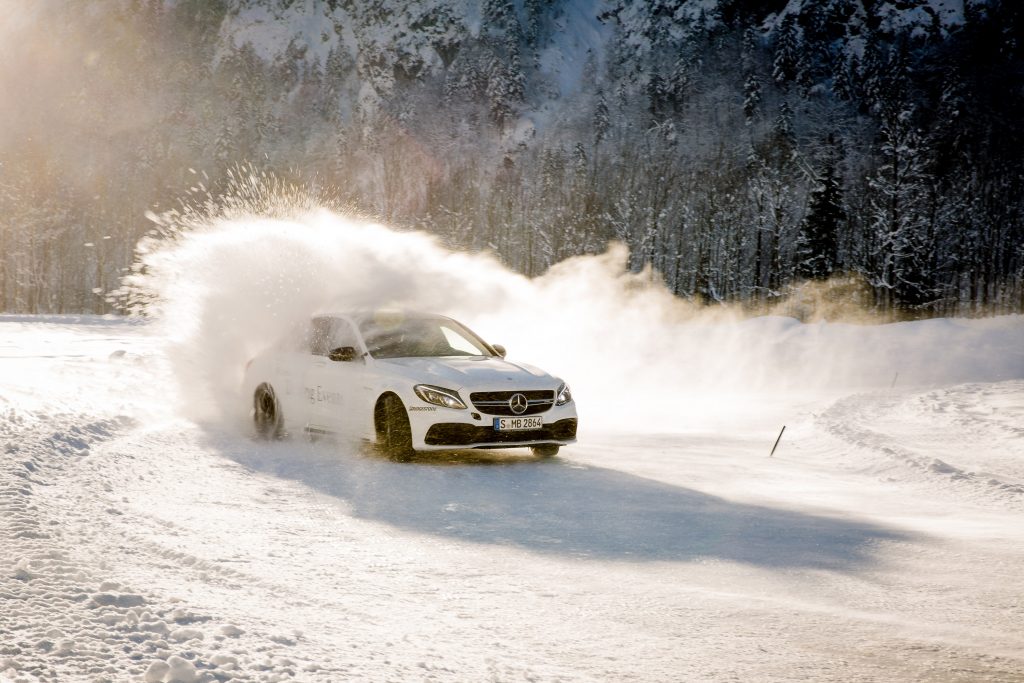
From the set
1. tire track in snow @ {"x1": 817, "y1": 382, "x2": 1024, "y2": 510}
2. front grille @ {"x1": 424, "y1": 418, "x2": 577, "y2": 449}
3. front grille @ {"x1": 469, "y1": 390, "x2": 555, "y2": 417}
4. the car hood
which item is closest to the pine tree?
tire track in snow @ {"x1": 817, "y1": 382, "x2": 1024, "y2": 510}

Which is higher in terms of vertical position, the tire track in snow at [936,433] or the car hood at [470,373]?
the car hood at [470,373]

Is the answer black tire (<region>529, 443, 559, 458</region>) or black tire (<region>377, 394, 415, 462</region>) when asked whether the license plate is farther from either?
black tire (<region>377, 394, 415, 462</region>)

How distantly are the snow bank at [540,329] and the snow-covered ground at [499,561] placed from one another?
1.99 meters

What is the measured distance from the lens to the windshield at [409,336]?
36.8 feet

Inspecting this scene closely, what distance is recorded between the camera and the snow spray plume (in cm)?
1372

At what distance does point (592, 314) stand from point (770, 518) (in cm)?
2024

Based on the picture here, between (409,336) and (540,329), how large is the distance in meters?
12.1

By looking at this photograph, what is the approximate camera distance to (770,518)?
773cm

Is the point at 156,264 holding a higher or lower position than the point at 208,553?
higher

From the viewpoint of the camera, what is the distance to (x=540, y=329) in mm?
23516

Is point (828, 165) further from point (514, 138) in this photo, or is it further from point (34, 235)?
point (34, 235)

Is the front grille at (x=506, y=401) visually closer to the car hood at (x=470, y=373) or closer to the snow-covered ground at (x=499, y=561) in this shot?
the car hood at (x=470, y=373)

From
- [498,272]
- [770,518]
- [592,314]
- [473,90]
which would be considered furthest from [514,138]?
[770,518]

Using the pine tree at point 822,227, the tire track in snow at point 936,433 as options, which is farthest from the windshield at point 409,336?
the pine tree at point 822,227
